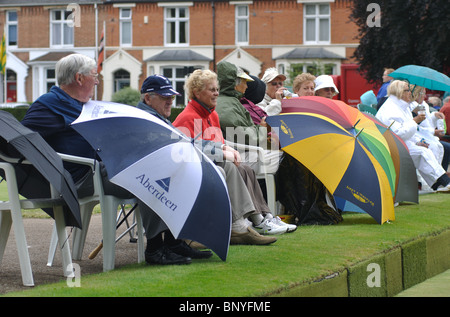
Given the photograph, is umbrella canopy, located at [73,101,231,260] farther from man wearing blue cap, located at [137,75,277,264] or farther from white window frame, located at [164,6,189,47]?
white window frame, located at [164,6,189,47]

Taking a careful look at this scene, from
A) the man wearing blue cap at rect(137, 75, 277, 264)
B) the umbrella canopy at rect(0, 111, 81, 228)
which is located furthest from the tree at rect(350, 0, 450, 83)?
the umbrella canopy at rect(0, 111, 81, 228)

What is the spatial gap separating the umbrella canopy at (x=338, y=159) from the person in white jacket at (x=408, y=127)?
2.83 metres

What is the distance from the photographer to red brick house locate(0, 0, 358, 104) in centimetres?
4322

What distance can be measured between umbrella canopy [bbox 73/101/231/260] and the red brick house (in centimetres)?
3644

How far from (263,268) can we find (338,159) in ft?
8.40

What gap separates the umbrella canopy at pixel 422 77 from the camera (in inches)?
454

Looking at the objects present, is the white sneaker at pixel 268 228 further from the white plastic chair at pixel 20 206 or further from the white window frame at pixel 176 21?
the white window frame at pixel 176 21

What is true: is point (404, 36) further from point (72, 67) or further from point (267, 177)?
point (72, 67)

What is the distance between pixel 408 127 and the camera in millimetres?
10516

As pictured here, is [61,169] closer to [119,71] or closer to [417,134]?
[417,134]

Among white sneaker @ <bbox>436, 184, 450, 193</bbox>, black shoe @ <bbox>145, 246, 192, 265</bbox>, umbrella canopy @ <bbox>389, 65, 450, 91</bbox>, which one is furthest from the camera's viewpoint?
umbrella canopy @ <bbox>389, 65, 450, 91</bbox>

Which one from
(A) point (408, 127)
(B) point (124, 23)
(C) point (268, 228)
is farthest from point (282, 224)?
(B) point (124, 23)

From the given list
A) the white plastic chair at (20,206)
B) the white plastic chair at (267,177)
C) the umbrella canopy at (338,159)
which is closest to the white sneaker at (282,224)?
the umbrella canopy at (338,159)
